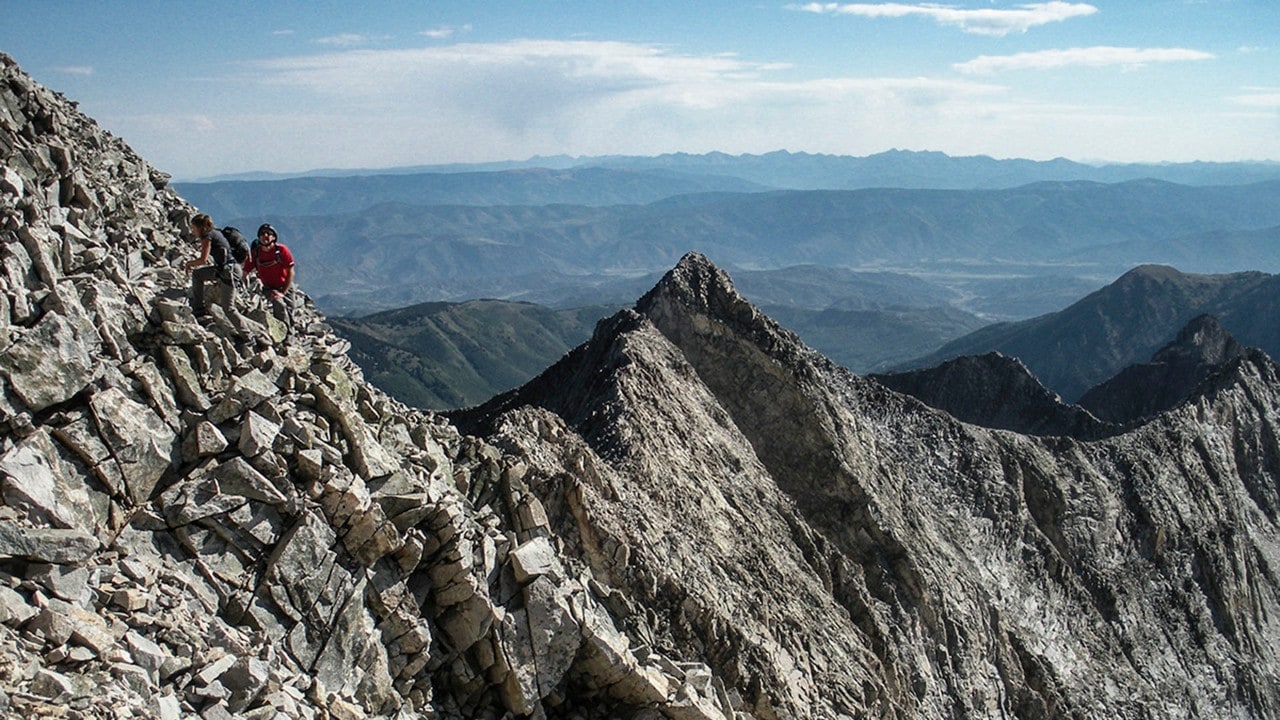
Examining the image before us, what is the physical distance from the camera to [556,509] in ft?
91.9

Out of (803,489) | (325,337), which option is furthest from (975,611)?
(325,337)

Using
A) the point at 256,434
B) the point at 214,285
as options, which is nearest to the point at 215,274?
the point at 214,285

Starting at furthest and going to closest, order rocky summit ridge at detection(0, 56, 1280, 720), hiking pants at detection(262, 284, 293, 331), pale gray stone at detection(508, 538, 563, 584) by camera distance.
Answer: hiking pants at detection(262, 284, 293, 331) < pale gray stone at detection(508, 538, 563, 584) < rocky summit ridge at detection(0, 56, 1280, 720)

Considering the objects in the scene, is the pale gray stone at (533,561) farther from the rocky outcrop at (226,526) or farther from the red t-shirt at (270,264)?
the red t-shirt at (270,264)

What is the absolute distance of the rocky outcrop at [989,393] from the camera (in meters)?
88.9

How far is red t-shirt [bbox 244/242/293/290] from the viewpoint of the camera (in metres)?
22.1

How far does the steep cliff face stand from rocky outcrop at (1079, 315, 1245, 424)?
2527 centimetres

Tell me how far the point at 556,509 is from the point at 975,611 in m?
26.4

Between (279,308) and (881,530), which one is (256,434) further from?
(881,530)

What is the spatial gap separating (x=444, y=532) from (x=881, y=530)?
97.6 feet

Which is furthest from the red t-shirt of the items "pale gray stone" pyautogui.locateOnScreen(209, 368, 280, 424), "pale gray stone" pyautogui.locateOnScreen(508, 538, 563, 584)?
"pale gray stone" pyautogui.locateOnScreen(508, 538, 563, 584)

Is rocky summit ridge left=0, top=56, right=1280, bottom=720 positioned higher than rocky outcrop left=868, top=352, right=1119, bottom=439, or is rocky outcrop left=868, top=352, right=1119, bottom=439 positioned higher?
rocky summit ridge left=0, top=56, right=1280, bottom=720

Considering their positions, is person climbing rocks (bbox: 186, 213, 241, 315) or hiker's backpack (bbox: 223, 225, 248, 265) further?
hiker's backpack (bbox: 223, 225, 248, 265)

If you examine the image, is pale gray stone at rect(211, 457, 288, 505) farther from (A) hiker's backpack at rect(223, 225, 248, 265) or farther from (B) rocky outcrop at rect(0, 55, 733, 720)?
(A) hiker's backpack at rect(223, 225, 248, 265)
